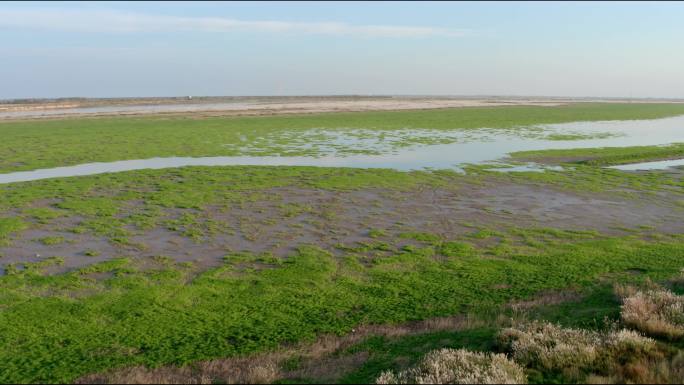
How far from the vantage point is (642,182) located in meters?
26.8

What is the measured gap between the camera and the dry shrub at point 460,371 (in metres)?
6.88

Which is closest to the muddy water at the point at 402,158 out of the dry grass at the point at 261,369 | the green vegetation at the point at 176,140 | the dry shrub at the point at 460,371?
the green vegetation at the point at 176,140

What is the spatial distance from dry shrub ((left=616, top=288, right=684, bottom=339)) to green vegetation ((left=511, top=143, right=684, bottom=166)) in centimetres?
2635

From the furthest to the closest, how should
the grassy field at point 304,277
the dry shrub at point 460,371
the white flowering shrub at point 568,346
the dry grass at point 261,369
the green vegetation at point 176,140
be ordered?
the green vegetation at point 176,140, the grassy field at point 304,277, the dry grass at point 261,369, the white flowering shrub at point 568,346, the dry shrub at point 460,371

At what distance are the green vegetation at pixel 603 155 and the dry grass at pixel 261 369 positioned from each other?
29.4 metres

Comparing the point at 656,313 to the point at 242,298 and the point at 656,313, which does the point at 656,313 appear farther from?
the point at 242,298

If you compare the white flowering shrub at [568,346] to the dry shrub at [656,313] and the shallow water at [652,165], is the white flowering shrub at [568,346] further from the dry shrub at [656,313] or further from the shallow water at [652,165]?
the shallow water at [652,165]

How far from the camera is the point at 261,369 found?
7.85 meters

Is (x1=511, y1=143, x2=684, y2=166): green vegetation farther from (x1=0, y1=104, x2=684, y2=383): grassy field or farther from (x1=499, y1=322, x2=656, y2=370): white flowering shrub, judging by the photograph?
(x1=499, y1=322, x2=656, y2=370): white flowering shrub

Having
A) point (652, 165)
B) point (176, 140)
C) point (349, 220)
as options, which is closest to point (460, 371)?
point (349, 220)

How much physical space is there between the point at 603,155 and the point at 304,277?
3116 cm

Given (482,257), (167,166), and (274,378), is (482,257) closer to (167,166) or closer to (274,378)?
(274,378)

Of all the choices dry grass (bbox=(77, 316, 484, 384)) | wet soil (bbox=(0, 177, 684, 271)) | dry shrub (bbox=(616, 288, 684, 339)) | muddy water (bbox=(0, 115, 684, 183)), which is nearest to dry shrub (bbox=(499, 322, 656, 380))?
dry shrub (bbox=(616, 288, 684, 339))

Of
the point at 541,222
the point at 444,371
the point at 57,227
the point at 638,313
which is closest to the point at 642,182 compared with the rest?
the point at 541,222
